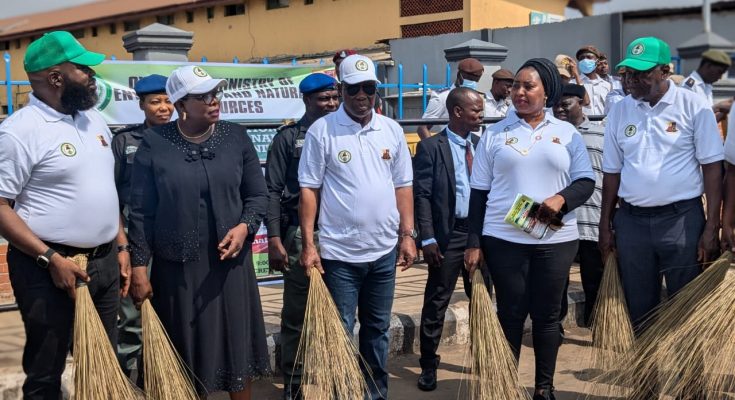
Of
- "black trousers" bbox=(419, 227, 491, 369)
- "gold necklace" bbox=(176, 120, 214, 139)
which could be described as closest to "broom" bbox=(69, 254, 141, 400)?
"gold necklace" bbox=(176, 120, 214, 139)

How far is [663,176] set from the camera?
169 inches

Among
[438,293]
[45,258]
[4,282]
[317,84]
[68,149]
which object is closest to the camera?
[45,258]

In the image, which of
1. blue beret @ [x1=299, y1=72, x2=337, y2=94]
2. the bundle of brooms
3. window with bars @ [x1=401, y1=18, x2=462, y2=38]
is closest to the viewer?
the bundle of brooms

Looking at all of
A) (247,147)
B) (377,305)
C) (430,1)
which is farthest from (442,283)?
(430,1)

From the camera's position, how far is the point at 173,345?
3922mm

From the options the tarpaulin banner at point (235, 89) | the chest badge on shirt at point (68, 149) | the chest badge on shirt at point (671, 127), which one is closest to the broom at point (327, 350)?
the chest badge on shirt at point (68, 149)

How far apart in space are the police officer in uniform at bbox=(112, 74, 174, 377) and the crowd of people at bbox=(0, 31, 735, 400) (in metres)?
0.01

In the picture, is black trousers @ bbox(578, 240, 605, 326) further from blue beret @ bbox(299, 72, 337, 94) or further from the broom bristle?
Answer: the broom bristle

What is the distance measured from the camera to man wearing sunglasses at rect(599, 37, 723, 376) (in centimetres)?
428

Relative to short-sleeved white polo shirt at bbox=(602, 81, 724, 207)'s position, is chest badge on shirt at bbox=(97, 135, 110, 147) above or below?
above

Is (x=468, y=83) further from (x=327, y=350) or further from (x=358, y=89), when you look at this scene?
(x=327, y=350)

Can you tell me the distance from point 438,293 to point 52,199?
2.48 metres

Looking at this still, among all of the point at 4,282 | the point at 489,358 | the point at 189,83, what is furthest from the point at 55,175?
the point at 4,282

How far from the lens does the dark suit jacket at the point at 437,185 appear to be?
5.11 meters
